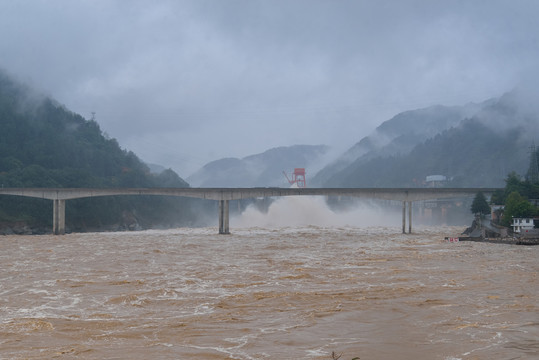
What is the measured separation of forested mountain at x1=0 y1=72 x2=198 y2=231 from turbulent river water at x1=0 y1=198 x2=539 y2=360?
62192 mm

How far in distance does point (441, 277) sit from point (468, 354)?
50.2ft

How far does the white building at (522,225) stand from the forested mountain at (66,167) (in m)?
66.9

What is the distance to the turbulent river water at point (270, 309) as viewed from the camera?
1494 cm

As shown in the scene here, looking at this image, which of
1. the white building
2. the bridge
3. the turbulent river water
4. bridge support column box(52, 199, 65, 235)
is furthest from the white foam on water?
the turbulent river water

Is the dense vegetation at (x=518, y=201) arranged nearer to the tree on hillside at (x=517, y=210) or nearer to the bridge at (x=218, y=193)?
the tree on hillside at (x=517, y=210)

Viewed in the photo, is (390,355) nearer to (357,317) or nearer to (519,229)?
(357,317)

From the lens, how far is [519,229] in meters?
65.4

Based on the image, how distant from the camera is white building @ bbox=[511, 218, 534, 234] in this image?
212ft

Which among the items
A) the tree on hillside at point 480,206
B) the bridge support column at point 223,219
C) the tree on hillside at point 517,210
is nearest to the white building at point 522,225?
the tree on hillside at point 517,210

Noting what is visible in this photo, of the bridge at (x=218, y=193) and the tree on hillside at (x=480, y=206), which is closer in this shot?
the bridge at (x=218, y=193)

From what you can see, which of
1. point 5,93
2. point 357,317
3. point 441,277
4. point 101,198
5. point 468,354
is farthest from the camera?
point 5,93

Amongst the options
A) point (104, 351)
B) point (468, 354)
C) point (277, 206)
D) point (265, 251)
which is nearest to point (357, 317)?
point (468, 354)

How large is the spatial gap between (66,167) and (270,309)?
312ft

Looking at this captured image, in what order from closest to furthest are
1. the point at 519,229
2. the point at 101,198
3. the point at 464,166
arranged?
the point at 519,229
the point at 101,198
the point at 464,166
